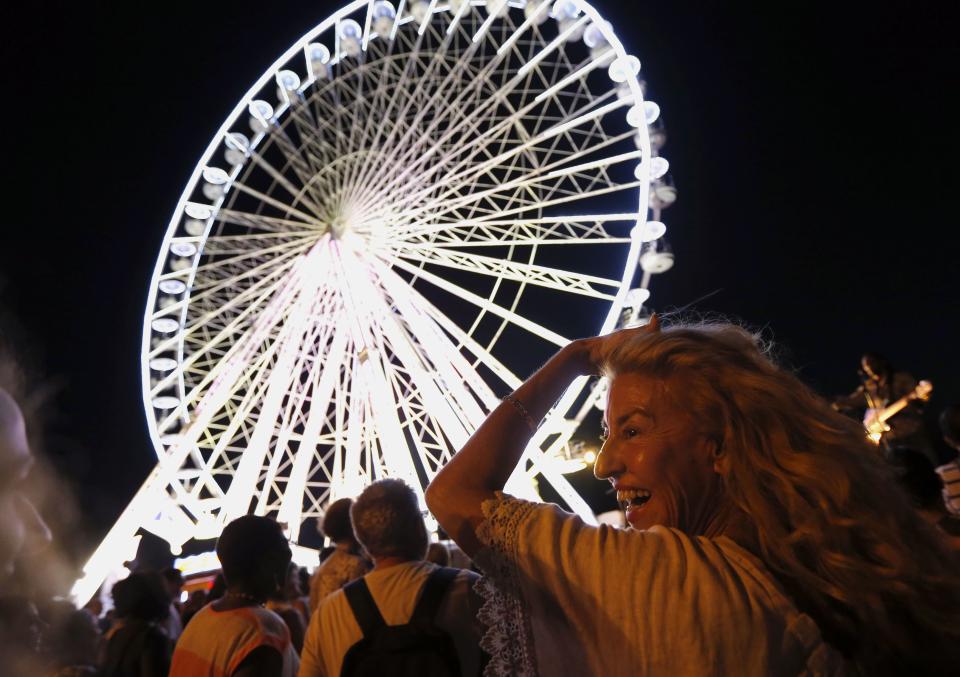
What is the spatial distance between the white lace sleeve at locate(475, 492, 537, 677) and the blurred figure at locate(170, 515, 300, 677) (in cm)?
159

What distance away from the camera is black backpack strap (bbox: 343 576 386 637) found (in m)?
2.56

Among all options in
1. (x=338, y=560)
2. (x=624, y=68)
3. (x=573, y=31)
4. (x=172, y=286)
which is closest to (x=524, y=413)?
(x=338, y=560)

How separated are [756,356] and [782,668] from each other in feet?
2.03

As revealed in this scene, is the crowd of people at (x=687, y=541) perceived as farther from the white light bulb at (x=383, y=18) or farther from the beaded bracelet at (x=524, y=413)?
the white light bulb at (x=383, y=18)

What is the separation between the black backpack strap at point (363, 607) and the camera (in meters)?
2.56

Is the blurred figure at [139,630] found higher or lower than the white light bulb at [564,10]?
lower

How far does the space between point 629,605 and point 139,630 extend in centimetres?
275

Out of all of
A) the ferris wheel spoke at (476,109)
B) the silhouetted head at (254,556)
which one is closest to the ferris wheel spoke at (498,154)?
the ferris wheel spoke at (476,109)

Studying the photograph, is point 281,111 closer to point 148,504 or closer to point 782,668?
point 148,504

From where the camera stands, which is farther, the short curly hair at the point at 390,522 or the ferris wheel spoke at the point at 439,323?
the ferris wheel spoke at the point at 439,323

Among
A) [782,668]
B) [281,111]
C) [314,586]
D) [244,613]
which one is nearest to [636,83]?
[281,111]

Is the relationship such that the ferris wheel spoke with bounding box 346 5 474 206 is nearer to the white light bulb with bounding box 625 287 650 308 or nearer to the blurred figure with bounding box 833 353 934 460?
the white light bulb with bounding box 625 287 650 308

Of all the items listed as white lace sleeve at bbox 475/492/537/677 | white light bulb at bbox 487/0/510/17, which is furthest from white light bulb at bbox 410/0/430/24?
white lace sleeve at bbox 475/492/537/677

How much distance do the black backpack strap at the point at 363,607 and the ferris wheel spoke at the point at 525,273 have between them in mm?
9905
